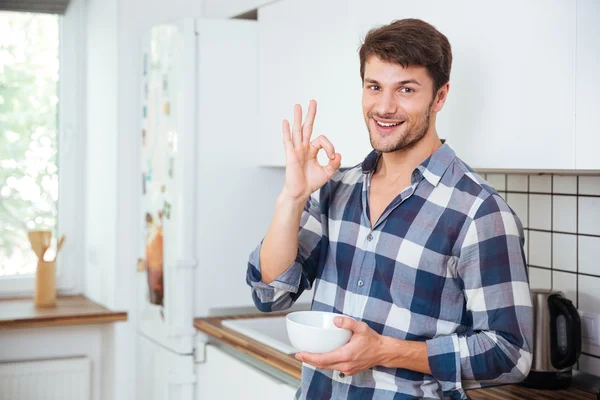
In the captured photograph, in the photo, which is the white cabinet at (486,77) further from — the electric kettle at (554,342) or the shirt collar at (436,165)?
the electric kettle at (554,342)

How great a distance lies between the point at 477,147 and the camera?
5.94ft

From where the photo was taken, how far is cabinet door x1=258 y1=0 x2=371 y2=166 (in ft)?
7.52

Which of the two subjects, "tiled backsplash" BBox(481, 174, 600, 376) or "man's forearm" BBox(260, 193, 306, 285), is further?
"tiled backsplash" BBox(481, 174, 600, 376)

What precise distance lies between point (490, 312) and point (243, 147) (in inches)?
66.2

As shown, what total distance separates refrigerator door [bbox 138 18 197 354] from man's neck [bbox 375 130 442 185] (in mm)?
1375

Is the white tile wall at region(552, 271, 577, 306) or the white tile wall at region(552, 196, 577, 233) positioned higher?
the white tile wall at region(552, 196, 577, 233)

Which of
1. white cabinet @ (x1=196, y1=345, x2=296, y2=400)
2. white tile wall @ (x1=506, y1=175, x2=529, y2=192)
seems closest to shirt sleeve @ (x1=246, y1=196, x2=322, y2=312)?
white cabinet @ (x1=196, y1=345, x2=296, y2=400)

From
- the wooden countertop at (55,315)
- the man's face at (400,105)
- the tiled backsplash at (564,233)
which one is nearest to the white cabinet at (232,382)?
the wooden countertop at (55,315)

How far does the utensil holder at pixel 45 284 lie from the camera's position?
11.0 feet

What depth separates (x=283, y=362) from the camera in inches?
90.0

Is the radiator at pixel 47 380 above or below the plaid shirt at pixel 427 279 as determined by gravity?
below

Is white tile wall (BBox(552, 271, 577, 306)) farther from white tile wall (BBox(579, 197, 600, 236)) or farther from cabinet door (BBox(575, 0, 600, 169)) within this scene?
cabinet door (BBox(575, 0, 600, 169))

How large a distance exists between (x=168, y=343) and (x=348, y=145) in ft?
3.59

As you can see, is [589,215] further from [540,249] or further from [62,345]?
[62,345]
